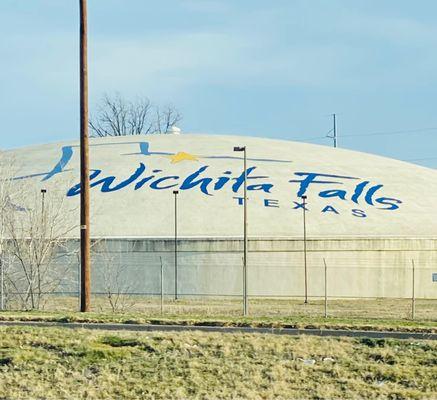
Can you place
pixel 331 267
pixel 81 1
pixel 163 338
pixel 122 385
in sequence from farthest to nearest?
1. pixel 331 267
2. pixel 81 1
3. pixel 163 338
4. pixel 122 385

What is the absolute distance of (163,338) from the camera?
19.7 metres

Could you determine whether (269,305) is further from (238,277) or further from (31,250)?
(31,250)

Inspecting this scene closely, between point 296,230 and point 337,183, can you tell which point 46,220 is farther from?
point 337,183

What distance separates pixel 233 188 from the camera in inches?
2259

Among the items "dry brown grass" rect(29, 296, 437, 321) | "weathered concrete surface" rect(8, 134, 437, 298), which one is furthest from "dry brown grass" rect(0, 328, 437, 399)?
"weathered concrete surface" rect(8, 134, 437, 298)

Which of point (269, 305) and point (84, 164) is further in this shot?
point (269, 305)

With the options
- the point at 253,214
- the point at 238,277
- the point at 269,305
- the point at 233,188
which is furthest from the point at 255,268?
the point at 233,188

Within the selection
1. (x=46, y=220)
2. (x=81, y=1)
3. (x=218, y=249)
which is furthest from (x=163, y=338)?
(x=218, y=249)

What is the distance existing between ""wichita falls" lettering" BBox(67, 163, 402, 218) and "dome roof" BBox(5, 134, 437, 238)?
2.4 inches

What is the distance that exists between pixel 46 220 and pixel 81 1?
13.1 m

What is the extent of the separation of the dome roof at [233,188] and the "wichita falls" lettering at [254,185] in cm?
6

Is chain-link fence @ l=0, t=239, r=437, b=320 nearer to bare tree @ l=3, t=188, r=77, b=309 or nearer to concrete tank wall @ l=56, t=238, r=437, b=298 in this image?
concrete tank wall @ l=56, t=238, r=437, b=298

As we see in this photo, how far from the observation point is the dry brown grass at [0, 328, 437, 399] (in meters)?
15.8

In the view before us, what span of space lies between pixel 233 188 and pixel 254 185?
153 cm
